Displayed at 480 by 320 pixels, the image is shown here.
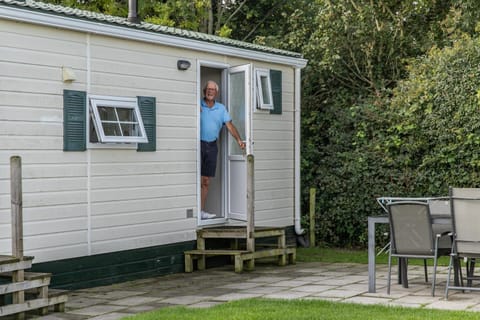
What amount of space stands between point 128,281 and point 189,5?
8015 millimetres

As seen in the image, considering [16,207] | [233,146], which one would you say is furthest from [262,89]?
[16,207]

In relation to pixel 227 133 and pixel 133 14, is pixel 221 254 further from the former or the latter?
pixel 133 14

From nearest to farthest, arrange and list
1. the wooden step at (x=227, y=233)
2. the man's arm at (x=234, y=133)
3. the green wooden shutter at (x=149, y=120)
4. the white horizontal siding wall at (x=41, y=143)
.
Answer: the white horizontal siding wall at (x=41, y=143) → the green wooden shutter at (x=149, y=120) → the wooden step at (x=227, y=233) → the man's arm at (x=234, y=133)

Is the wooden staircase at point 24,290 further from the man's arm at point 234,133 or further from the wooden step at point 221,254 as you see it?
the man's arm at point 234,133

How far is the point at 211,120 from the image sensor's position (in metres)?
9.09

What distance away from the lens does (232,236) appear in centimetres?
875

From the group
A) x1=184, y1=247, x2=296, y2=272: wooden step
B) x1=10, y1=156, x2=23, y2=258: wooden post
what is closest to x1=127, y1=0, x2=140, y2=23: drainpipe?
x1=184, y1=247, x2=296, y2=272: wooden step

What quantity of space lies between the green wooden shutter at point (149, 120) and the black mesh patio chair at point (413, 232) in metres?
2.81

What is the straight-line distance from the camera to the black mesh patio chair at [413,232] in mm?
6560

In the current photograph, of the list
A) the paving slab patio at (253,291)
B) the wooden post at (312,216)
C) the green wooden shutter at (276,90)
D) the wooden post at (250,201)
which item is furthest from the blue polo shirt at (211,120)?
the wooden post at (312,216)

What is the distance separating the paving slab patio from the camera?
6.23 metres

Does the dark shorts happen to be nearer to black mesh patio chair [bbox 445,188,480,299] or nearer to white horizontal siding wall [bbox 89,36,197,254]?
white horizontal siding wall [bbox 89,36,197,254]

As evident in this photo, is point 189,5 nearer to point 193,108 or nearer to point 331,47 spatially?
point 331,47

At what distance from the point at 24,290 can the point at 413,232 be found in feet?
11.0
